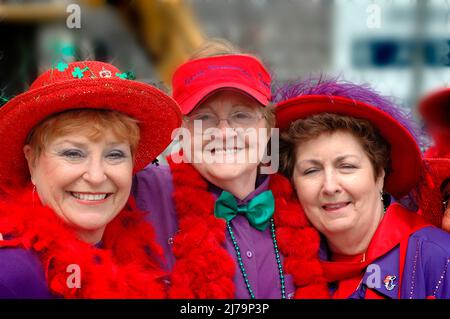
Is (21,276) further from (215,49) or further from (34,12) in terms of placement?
(34,12)

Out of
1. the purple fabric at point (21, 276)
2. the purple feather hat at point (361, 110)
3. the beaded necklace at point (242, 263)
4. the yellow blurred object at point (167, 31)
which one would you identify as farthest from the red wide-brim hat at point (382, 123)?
the yellow blurred object at point (167, 31)

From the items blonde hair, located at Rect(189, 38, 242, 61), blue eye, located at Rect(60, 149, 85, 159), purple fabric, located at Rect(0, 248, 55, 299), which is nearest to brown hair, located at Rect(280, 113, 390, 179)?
blonde hair, located at Rect(189, 38, 242, 61)

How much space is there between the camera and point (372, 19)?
12.7 ft

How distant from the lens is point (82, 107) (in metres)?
2.18

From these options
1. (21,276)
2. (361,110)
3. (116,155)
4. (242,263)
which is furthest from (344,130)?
(21,276)

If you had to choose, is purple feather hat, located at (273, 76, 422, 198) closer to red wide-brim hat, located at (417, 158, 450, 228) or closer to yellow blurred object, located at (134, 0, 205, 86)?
red wide-brim hat, located at (417, 158, 450, 228)

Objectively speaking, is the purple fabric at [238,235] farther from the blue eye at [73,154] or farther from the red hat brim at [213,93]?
the blue eye at [73,154]

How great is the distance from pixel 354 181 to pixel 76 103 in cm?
111

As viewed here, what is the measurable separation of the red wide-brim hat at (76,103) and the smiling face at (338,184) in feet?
1.89

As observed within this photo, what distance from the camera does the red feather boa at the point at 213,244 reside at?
237 centimetres

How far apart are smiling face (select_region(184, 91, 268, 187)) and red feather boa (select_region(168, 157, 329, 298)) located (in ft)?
0.36

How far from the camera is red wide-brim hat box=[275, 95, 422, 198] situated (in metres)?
2.47

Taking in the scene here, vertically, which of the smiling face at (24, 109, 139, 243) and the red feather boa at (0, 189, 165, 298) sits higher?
the smiling face at (24, 109, 139, 243)
